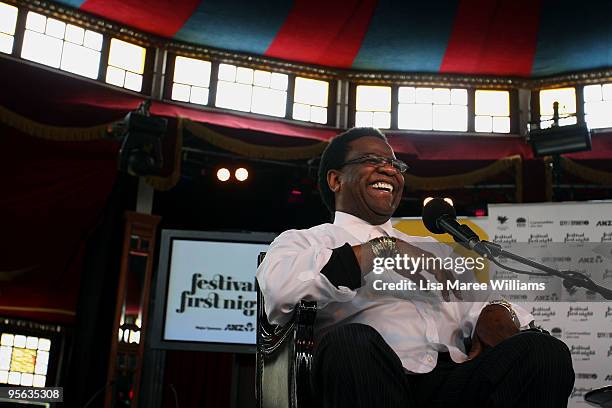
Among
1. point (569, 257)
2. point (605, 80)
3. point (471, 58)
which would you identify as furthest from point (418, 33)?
point (569, 257)

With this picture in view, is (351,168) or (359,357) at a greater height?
(351,168)

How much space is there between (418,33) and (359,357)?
4.85m

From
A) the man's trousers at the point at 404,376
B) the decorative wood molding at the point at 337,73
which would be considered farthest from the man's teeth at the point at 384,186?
the decorative wood molding at the point at 337,73

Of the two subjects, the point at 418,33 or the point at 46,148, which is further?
the point at 418,33

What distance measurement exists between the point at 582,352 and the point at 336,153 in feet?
7.75

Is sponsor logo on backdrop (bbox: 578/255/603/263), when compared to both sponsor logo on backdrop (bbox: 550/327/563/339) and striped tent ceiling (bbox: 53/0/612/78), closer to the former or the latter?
sponsor logo on backdrop (bbox: 550/327/563/339)

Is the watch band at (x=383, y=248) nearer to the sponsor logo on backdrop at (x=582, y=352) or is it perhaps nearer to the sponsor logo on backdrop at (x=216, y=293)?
the sponsor logo on backdrop at (x=582, y=352)

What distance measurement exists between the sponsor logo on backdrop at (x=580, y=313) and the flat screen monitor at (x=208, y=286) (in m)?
1.70

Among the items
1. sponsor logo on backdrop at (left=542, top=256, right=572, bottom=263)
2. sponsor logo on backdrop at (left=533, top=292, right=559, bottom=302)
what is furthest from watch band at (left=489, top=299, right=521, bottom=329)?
sponsor logo on backdrop at (left=542, top=256, right=572, bottom=263)

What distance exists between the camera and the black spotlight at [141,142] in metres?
4.49

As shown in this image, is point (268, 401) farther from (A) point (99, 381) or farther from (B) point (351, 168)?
(A) point (99, 381)

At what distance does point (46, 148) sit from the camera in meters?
5.01

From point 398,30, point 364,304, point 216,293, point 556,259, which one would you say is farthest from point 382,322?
point 398,30

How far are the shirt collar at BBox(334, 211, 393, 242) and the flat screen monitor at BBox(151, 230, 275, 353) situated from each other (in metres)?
2.70
